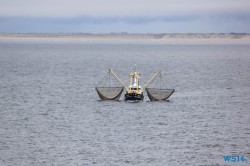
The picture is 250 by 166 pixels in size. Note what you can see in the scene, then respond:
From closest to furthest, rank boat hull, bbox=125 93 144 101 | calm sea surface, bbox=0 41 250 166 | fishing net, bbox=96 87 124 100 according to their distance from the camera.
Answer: calm sea surface, bbox=0 41 250 166
boat hull, bbox=125 93 144 101
fishing net, bbox=96 87 124 100

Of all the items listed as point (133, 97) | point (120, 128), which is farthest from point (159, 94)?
point (120, 128)

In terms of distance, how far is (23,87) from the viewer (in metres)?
124

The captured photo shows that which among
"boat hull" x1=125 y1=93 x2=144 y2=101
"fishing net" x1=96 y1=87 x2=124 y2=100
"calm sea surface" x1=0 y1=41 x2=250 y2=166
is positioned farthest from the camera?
"fishing net" x1=96 y1=87 x2=124 y2=100

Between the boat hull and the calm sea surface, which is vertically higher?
the boat hull

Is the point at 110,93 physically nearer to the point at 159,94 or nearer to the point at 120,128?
the point at 159,94

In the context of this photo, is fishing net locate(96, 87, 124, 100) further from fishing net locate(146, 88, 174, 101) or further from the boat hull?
fishing net locate(146, 88, 174, 101)

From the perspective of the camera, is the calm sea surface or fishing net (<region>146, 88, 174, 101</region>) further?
fishing net (<region>146, 88, 174, 101</region>)

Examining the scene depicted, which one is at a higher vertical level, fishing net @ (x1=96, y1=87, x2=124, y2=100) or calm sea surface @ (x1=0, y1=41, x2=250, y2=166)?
fishing net @ (x1=96, y1=87, x2=124, y2=100)

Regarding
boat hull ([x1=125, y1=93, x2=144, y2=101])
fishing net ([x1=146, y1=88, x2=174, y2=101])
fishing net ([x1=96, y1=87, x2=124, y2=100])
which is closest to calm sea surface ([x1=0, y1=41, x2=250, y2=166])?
fishing net ([x1=146, y1=88, x2=174, y2=101])

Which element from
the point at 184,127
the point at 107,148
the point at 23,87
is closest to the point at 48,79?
the point at 23,87

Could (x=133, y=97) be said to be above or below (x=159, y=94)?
below

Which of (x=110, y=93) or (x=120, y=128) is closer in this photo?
(x=120, y=128)

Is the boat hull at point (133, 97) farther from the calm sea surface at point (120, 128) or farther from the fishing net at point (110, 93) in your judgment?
the fishing net at point (110, 93)

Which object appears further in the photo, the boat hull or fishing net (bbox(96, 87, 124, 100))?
fishing net (bbox(96, 87, 124, 100))
